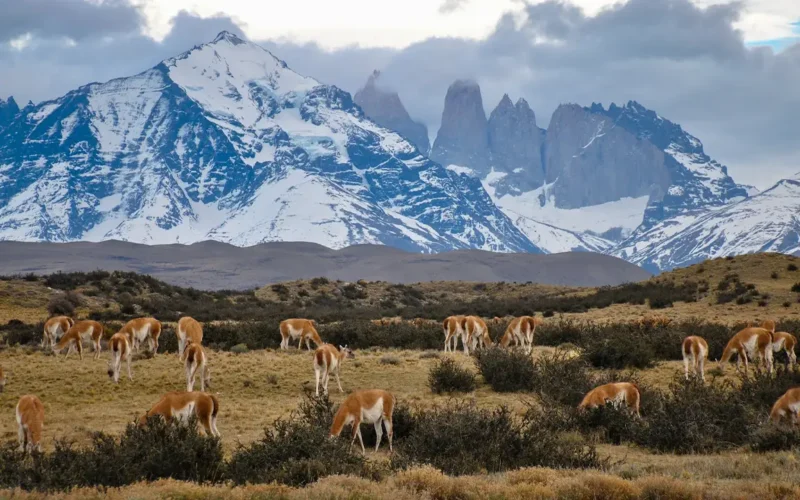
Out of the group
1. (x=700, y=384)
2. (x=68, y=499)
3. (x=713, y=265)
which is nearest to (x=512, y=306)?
(x=713, y=265)

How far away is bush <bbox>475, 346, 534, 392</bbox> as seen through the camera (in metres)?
24.5

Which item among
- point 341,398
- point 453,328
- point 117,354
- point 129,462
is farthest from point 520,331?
point 129,462

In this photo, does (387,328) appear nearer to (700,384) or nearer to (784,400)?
(700,384)

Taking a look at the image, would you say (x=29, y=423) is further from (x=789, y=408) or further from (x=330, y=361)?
(x=789, y=408)

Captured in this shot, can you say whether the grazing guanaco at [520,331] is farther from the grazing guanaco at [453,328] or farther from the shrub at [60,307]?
the shrub at [60,307]

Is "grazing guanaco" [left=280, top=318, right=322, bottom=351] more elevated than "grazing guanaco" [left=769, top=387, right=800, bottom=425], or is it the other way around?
"grazing guanaco" [left=280, top=318, right=322, bottom=351]

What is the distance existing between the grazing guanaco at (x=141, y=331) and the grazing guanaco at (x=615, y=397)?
14206mm

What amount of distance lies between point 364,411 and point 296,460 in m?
2.29

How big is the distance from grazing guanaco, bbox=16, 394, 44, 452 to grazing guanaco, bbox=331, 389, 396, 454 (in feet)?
16.1

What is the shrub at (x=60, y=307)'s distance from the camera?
46.0 metres

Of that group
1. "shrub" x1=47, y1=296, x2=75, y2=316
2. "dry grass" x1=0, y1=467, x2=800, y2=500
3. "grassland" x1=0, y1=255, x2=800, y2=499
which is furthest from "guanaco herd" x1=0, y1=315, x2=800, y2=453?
"shrub" x1=47, y1=296, x2=75, y2=316

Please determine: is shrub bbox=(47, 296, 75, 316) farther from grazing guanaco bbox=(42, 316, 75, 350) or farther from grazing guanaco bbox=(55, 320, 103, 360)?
grazing guanaco bbox=(55, 320, 103, 360)

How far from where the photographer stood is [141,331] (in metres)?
27.8

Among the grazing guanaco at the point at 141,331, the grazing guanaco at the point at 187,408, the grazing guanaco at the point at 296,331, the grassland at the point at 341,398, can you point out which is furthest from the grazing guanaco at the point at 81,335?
the grazing guanaco at the point at 187,408
